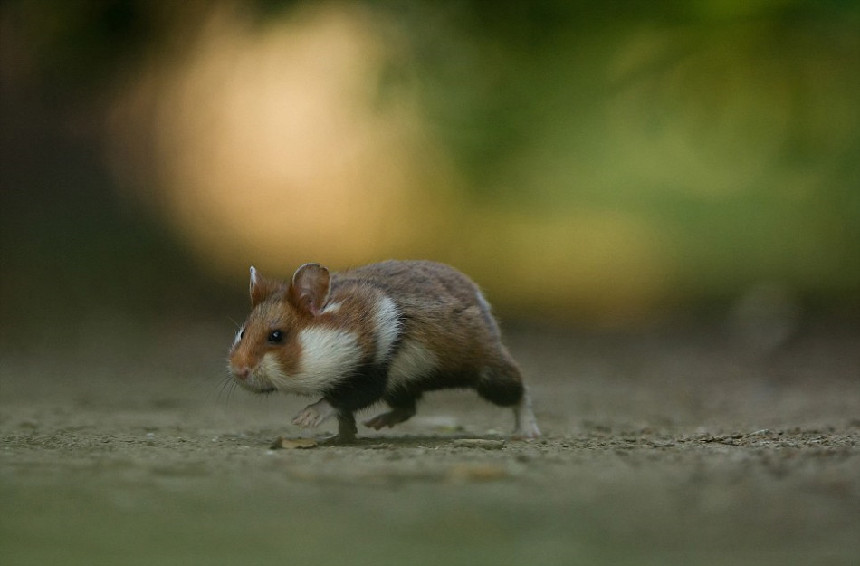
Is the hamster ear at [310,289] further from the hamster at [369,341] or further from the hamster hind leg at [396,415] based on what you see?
the hamster hind leg at [396,415]

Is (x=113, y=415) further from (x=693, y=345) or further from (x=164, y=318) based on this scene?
(x=693, y=345)

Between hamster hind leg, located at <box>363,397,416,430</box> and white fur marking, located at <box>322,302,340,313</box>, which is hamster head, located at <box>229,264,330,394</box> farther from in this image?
hamster hind leg, located at <box>363,397,416,430</box>

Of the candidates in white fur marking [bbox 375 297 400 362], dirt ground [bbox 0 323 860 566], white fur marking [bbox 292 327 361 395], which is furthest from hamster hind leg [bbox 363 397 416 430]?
white fur marking [bbox 292 327 361 395]

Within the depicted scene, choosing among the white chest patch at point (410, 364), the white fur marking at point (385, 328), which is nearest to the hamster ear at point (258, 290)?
the white fur marking at point (385, 328)

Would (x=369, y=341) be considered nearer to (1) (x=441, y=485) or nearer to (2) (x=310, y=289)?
(2) (x=310, y=289)

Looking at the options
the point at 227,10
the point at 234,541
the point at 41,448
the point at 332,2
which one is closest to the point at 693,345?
the point at 332,2

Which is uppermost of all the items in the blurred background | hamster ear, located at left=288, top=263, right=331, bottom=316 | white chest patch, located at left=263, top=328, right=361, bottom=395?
the blurred background

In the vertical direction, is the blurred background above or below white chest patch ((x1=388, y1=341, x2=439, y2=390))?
above

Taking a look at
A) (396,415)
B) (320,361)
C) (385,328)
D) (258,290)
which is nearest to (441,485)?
(320,361)
